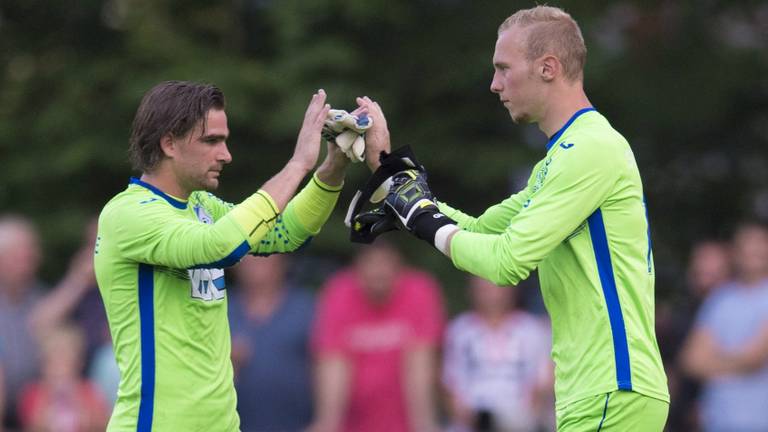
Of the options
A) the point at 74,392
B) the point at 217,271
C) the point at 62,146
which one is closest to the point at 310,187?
the point at 217,271

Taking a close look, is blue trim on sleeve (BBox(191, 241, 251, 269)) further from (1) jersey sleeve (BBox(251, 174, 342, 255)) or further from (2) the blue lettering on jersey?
(1) jersey sleeve (BBox(251, 174, 342, 255))

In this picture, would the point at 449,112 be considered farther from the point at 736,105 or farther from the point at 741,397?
the point at 741,397

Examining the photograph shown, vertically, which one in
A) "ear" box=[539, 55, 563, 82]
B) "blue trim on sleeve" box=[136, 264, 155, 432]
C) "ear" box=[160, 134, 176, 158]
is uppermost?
"ear" box=[539, 55, 563, 82]

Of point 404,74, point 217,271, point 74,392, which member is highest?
point 404,74

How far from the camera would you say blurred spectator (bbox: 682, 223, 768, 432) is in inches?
337

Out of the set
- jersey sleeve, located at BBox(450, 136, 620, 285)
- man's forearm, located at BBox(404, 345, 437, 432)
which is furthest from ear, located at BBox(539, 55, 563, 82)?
man's forearm, located at BBox(404, 345, 437, 432)

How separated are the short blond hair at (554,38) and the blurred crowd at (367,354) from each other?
4.07m

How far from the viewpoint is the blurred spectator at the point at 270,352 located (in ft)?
29.3

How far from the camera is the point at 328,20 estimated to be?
1070cm

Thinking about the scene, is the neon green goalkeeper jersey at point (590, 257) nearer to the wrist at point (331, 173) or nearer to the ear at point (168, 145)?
the wrist at point (331, 173)

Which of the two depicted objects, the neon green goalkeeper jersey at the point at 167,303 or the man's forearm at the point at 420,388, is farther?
the man's forearm at the point at 420,388

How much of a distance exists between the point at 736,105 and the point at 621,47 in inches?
47.1

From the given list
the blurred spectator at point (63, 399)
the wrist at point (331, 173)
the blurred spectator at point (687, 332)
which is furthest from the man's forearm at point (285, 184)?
the blurred spectator at point (687, 332)

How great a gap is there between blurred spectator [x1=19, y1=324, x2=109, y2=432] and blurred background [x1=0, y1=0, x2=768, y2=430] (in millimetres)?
2307
